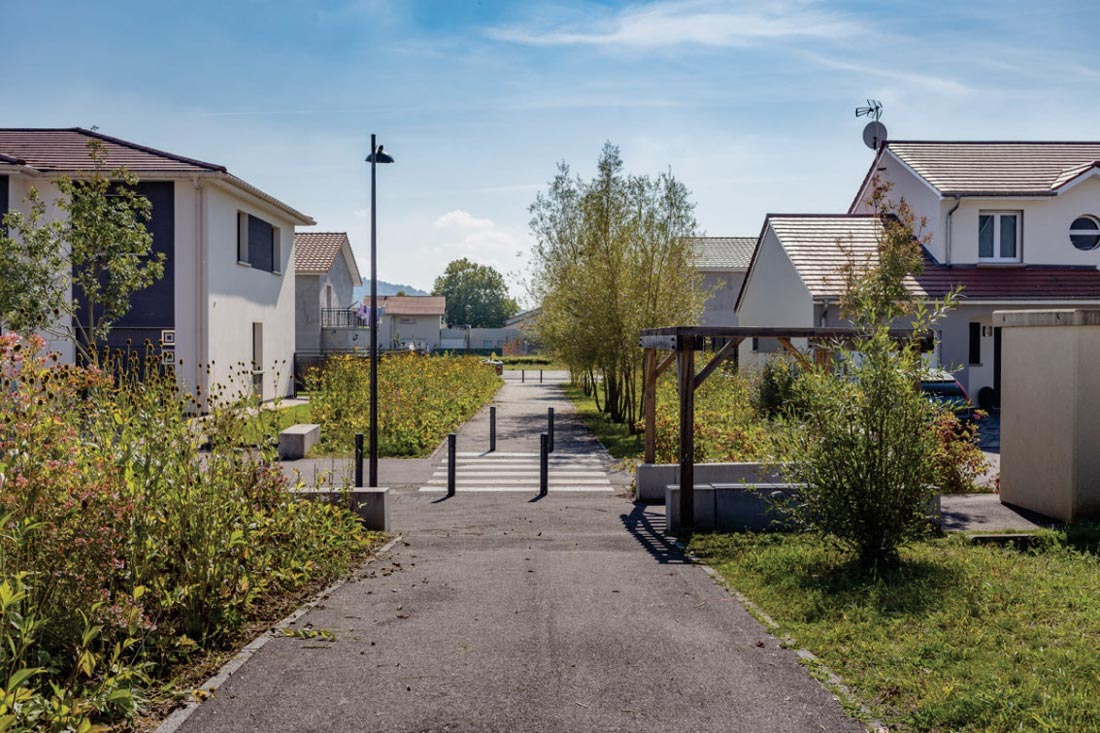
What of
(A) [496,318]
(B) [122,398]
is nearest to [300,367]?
(B) [122,398]

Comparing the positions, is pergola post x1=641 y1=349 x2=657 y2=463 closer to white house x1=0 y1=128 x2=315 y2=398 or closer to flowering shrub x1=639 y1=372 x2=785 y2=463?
flowering shrub x1=639 y1=372 x2=785 y2=463

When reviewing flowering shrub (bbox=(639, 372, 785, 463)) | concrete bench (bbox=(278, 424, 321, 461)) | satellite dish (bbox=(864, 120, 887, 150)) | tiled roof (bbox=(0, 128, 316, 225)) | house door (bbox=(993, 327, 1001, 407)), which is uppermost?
satellite dish (bbox=(864, 120, 887, 150))

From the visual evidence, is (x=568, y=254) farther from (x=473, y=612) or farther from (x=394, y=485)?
(x=473, y=612)

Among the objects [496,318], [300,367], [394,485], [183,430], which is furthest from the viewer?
[496,318]

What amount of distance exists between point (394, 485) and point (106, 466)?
8635 mm

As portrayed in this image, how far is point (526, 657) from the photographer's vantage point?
568cm

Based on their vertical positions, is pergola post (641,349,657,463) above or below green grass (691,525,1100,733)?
above

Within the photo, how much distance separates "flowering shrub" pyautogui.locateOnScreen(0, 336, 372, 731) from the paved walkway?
19.5 inches

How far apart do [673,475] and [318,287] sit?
29.6 m

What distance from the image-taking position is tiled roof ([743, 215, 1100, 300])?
79.9ft

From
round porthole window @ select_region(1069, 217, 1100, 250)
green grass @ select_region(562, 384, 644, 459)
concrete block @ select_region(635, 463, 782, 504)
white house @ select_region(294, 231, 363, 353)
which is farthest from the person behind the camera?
white house @ select_region(294, 231, 363, 353)

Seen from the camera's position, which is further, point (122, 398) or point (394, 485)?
point (394, 485)

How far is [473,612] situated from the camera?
267 inches

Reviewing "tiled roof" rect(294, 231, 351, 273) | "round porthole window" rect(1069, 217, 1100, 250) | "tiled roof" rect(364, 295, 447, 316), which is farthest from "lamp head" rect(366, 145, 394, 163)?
"tiled roof" rect(364, 295, 447, 316)
